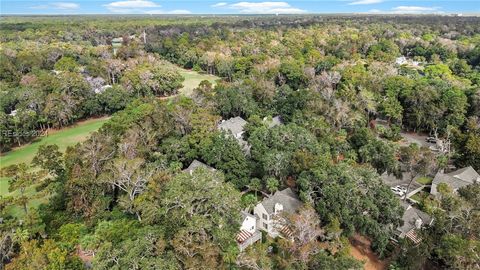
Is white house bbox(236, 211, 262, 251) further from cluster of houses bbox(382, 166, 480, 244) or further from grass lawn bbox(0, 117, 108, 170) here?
grass lawn bbox(0, 117, 108, 170)

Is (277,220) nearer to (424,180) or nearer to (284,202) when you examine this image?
(284,202)

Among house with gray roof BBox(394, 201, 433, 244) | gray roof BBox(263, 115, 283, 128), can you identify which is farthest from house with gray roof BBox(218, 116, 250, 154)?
house with gray roof BBox(394, 201, 433, 244)

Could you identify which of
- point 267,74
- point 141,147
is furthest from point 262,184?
point 267,74

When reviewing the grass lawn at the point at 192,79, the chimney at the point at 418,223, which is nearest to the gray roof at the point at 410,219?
the chimney at the point at 418,223

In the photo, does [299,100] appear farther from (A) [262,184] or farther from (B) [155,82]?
(B) [155,82]

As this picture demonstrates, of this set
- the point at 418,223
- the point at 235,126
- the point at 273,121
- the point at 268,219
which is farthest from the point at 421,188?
the point at 235,126

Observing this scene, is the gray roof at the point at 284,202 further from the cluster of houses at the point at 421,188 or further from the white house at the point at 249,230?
the cluster of houses at the point at 421,188
